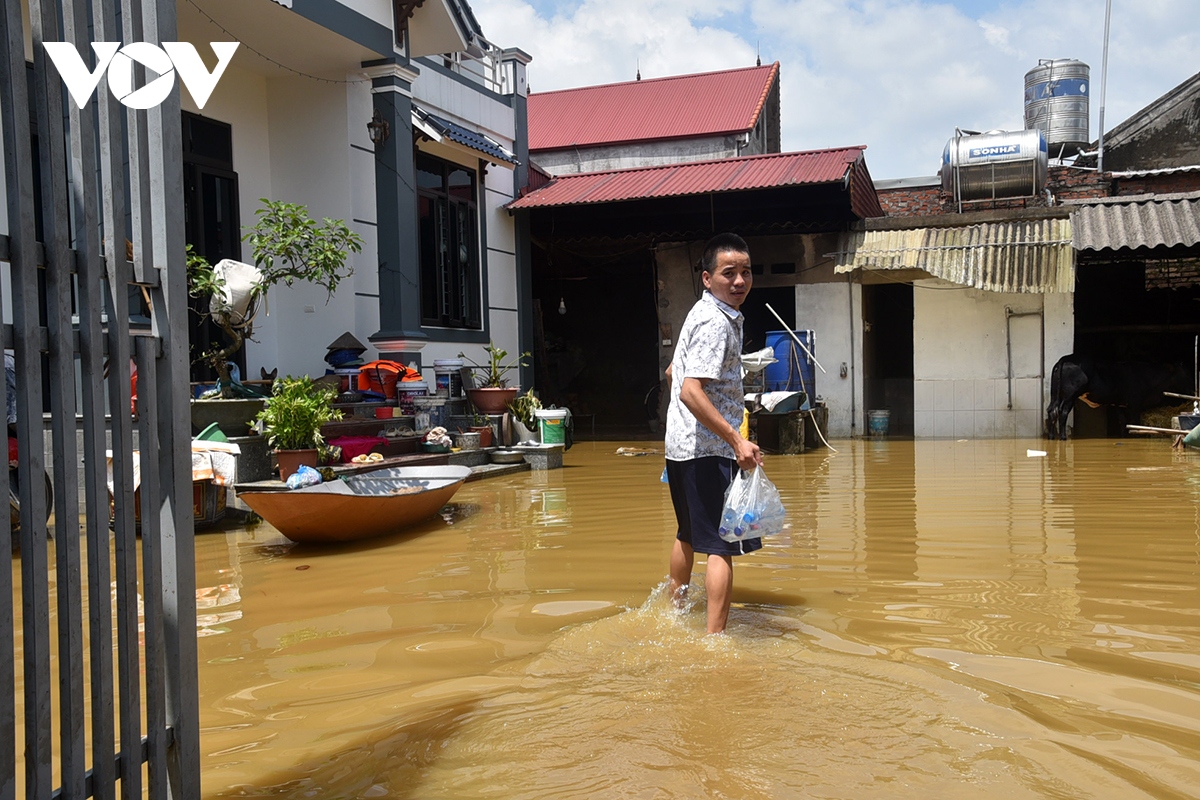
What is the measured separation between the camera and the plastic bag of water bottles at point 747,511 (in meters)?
3.93

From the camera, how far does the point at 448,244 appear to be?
12.9 meters

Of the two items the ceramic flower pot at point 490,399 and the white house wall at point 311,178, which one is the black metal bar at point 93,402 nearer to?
the white house wall at point 311,178

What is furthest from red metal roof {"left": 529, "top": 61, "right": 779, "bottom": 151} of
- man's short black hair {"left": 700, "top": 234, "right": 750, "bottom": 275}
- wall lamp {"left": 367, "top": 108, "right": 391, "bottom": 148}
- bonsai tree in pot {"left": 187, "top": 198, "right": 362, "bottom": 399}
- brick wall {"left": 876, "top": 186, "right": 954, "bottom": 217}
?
man's short black hair {"left": 700, "top": 234, "right": 750, "bottom": 275}

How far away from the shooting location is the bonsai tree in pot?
27.5 feet

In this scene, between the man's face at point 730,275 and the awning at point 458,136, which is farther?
the awning at point 458,136

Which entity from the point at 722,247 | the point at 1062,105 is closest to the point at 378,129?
the point at 722,247

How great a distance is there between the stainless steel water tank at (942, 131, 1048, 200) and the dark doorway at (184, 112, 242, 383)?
11.0m

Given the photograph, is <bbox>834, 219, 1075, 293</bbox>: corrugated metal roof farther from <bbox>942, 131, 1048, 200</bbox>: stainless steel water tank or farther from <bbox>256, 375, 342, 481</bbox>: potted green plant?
<bbox>256, 375, 342, 481</bbox>: potted green plant

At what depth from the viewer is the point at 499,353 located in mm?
11914

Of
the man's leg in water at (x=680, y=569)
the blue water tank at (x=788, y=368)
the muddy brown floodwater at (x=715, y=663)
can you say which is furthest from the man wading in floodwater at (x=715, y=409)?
the blue water tank at (x=788, y=368)

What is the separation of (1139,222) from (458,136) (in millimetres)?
9526

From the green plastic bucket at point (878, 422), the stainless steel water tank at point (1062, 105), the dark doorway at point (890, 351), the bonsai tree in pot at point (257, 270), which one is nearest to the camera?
the bonsai tree in pot at point (257, 270)

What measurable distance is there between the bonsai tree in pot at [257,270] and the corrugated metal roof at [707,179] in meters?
5.21

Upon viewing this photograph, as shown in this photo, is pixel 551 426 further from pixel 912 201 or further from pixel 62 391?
pixel 62 391
